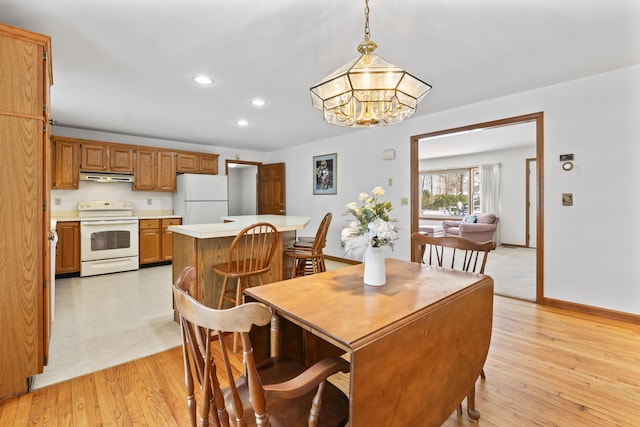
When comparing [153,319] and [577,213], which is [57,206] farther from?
[577,213]

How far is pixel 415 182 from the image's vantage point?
420 cm

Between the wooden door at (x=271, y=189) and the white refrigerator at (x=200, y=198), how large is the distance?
1246 millimetres

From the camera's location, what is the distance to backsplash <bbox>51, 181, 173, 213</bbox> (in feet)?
15.3

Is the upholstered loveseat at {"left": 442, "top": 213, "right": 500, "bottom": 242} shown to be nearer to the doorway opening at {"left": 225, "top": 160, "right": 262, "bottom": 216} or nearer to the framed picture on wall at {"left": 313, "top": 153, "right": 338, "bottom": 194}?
the framed picture on wall at {"left": 313, "top": 153, "right": 338, "bottom": 194}

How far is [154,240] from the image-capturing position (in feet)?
16.6

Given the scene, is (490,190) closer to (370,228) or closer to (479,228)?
(479,228)

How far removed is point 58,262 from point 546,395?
18.8 feet

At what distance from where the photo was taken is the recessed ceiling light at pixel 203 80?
2.85 m

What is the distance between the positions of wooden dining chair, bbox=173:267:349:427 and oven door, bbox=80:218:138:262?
440 centimetres

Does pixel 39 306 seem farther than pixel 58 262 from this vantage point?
No

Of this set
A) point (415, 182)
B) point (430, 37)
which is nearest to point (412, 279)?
point (430, 37)

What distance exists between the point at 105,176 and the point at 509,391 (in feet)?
19.2

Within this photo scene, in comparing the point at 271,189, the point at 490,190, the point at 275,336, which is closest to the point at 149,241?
the point at 271,189

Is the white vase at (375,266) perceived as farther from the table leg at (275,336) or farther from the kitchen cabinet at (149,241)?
the kitchen cabinet at (149,241)
